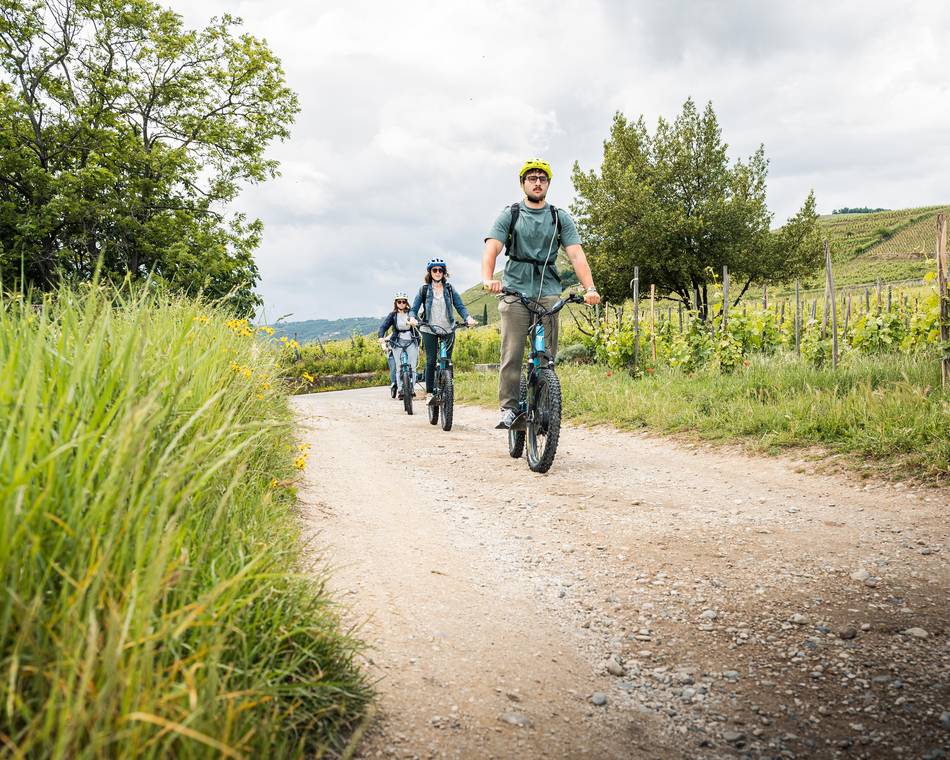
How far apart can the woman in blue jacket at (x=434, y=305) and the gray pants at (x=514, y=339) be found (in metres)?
3.40

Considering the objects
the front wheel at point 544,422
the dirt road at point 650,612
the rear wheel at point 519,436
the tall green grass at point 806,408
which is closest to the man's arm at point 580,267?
the front wheel at point 544,422

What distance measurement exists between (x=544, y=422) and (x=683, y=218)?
2788 cm

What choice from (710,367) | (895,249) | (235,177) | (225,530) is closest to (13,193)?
(235,177)

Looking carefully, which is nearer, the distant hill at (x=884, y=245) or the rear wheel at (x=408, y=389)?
the rear wheel at (x=408, y=389)

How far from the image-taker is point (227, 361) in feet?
14.9

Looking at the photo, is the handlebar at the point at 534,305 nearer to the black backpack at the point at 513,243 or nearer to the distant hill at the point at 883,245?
the black backpack at the point at 513,243

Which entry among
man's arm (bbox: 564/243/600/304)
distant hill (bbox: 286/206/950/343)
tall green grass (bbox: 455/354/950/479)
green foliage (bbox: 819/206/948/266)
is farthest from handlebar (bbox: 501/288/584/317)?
green foliage (bbox: 819/206/948/266)

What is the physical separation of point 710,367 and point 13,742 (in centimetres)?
1122

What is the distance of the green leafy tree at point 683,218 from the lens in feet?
102

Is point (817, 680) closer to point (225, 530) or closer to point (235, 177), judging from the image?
point (225, 530)

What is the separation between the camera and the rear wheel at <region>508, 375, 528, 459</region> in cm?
629

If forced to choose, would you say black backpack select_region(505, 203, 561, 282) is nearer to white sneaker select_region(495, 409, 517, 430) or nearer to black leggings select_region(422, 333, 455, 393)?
white sneaker select_region(495, 409, 517, 430)

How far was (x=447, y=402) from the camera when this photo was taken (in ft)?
30.5

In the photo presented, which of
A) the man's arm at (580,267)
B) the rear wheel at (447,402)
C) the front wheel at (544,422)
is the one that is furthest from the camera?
the rear wheel at (447,402)
